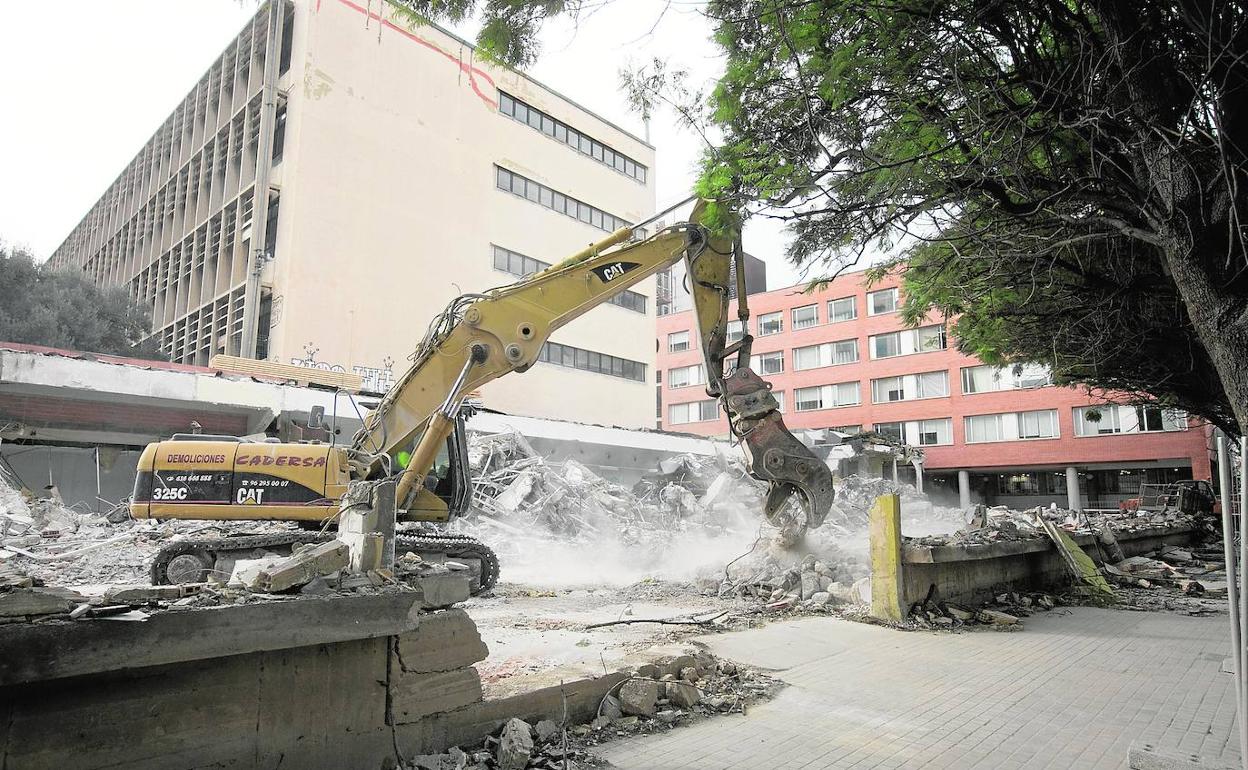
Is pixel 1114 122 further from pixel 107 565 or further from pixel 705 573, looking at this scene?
pixel 107 565

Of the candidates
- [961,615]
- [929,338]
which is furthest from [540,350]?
[929,338]

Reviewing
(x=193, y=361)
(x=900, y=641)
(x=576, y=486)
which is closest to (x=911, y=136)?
(x=900, y=641)

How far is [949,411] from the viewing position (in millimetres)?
41875

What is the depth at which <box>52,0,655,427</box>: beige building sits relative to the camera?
2362cm

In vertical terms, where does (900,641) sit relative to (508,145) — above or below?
below

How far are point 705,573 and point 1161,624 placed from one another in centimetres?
641

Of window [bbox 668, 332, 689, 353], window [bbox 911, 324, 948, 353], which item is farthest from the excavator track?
window [bbox 668, 332, 689, 353]

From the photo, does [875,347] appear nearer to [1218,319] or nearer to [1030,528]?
[1030,528]

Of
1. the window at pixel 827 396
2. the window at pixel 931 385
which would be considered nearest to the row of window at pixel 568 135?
the window at pixel 827 396

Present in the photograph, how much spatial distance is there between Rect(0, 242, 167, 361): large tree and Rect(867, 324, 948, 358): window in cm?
3820

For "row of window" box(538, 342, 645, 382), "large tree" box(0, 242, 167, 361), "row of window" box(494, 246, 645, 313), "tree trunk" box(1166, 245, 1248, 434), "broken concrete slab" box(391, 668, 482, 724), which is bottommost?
"broken concrete slab" box(391, 668, 482, 724)

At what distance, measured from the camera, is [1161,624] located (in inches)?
370

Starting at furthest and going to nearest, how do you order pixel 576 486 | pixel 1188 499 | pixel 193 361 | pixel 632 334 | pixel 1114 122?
pixel 632 334
pixel 193 361
pixel 1188 499
pixel 576 486
pixel 1114 122

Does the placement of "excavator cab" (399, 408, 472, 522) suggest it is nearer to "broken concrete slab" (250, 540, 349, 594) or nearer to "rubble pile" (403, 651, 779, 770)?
"rubble pile" (403, 651, 779, 770)
